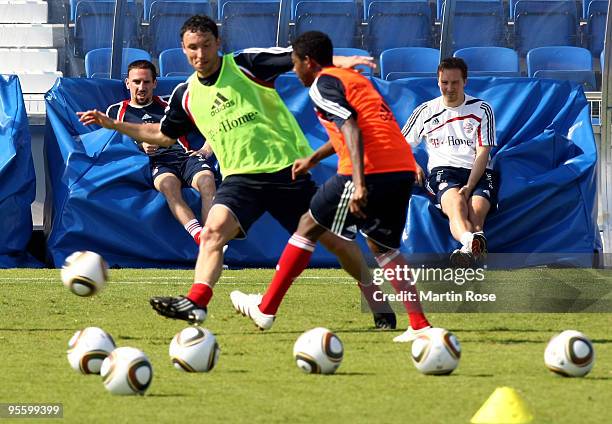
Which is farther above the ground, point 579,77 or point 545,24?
point 545,24

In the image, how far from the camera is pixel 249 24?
1264 cm

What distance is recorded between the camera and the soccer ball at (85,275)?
23.6 feet

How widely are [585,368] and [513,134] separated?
20.0ft

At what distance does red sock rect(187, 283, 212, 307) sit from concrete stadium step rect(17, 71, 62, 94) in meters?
6.00

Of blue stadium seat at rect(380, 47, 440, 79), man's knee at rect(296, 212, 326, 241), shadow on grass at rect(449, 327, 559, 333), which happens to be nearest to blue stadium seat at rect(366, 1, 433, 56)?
blue stadium seat at rect(380, 47, 440, 79)

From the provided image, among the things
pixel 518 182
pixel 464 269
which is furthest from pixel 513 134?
pixel 464 269

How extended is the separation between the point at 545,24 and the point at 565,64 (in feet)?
1.52

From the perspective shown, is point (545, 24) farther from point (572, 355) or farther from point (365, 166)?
point (572, 355)

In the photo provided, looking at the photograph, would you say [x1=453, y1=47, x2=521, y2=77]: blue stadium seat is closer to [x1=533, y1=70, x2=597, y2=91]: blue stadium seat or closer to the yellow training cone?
[x1=533, y1=70, x2=597, y2=91]: blue stadium seat

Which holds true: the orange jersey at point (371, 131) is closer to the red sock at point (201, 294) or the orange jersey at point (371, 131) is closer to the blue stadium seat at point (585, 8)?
the red sock at point (201, 294)

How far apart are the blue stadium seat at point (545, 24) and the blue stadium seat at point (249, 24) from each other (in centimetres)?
240

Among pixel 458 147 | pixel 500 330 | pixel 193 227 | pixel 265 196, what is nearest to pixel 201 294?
pixel 265 196

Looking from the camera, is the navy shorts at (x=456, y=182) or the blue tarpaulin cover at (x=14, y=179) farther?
the blue tarpaulin cover at (x=14, y=179)

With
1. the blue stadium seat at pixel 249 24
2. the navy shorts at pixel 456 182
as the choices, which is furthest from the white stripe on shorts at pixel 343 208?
the blue stadium seat at pixel 249 24
